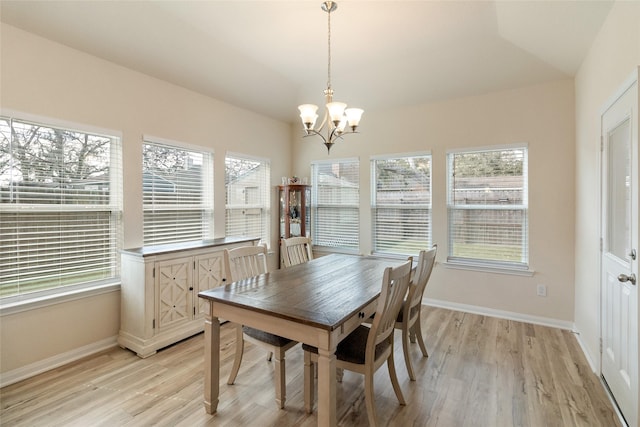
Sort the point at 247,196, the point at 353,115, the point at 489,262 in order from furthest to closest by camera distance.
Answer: the point at 247,196, the point at 489,262, the point at 353,115

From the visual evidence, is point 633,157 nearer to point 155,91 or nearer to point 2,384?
point 155,91

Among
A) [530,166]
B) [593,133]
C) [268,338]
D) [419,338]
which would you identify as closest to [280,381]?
[268,338]

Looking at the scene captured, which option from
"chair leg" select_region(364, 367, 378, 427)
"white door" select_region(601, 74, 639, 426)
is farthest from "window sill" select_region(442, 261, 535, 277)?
"chair leg" select_region(364, 367, 378, 427)

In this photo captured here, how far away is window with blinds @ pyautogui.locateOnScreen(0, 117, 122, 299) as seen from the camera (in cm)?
242

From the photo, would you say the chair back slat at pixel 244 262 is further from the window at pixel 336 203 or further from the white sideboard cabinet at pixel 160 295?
the window at pixel 336 203

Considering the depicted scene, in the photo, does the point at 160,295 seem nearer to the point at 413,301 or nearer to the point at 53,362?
the point at 53,362

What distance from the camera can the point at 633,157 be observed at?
1828 millimetres

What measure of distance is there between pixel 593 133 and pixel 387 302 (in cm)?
253

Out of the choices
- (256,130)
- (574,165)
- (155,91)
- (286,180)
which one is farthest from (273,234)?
(574,165)

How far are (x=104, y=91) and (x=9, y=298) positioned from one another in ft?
6.28

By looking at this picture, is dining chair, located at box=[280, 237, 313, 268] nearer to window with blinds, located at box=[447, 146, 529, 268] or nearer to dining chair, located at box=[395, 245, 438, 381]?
dining chair, located at box=[395, 245, 438, 381]

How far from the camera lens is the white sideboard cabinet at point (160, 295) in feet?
9.20

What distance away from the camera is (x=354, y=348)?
6.35ft

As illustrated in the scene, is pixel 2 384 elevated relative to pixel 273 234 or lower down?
lower down
